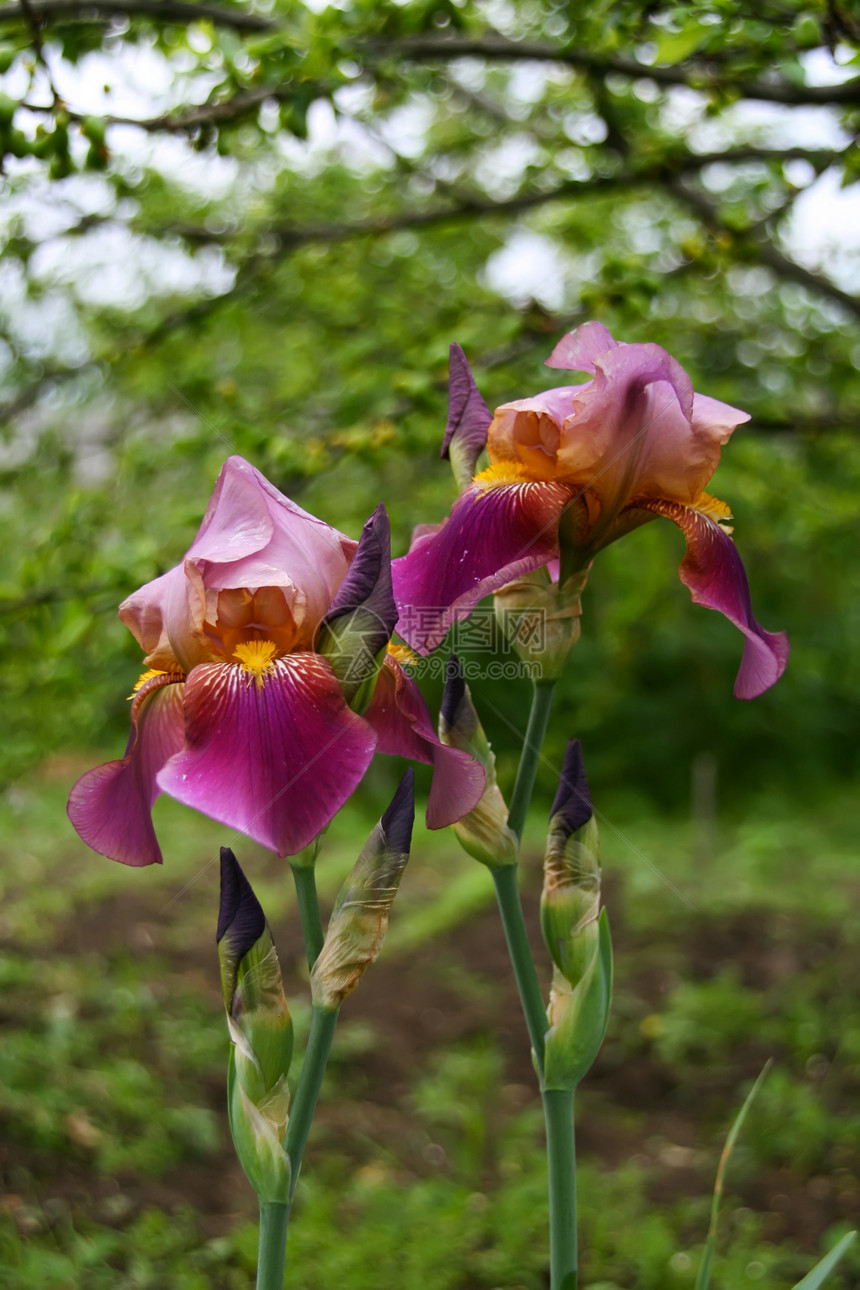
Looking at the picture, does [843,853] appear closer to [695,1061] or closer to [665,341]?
[695,1061]

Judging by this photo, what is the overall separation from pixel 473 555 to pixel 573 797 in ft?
0.86

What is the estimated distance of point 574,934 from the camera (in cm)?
102

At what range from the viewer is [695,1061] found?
10.3 feet

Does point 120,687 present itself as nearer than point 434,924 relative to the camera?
Yes

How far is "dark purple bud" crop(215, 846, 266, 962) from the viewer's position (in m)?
0.87

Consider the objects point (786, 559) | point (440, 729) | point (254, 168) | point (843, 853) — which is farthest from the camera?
point (786, 559)

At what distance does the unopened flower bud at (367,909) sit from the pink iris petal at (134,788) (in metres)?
0.17

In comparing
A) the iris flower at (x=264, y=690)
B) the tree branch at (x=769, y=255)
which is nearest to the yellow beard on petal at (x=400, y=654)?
the iris flower at (x=264, y=690)

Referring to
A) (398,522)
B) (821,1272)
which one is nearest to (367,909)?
(821,1272)

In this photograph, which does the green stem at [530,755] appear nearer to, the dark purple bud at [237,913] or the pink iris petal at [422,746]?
the pink iris petal at [422,746]

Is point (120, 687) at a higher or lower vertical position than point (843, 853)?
higher

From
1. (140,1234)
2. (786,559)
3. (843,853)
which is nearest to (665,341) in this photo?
(140,1234)

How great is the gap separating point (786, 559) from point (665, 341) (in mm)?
4030

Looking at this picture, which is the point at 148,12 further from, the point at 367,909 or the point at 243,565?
the point at 367,909
